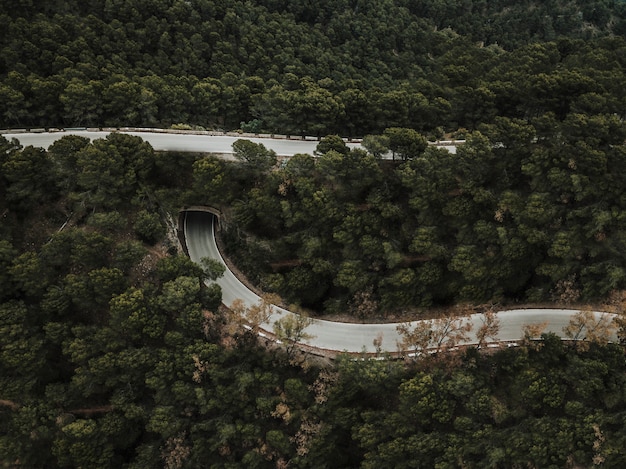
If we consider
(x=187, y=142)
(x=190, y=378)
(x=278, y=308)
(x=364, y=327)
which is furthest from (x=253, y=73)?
(x=190, y=378)

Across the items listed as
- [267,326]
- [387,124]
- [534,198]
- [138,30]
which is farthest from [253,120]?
[534,198]

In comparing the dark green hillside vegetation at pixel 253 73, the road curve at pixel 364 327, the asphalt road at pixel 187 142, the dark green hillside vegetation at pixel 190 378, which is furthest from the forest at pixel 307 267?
the asphalt road at pixel 187 142

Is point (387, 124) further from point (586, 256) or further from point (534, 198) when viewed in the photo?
point (586, 256)

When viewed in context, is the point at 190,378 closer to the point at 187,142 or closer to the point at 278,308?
the point at 278,308

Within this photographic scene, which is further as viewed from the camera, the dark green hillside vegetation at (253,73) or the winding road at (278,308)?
the dark green hillside vegetation at (253,73)

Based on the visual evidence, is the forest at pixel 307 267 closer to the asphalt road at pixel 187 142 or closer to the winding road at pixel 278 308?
the winding road at pixel 278 308

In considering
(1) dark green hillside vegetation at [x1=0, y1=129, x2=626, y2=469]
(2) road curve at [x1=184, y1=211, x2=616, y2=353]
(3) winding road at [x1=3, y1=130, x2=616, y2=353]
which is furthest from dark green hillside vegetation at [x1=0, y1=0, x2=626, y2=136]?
(2) road curve at [x1=184, y1=211, x2=616, y2=353]
